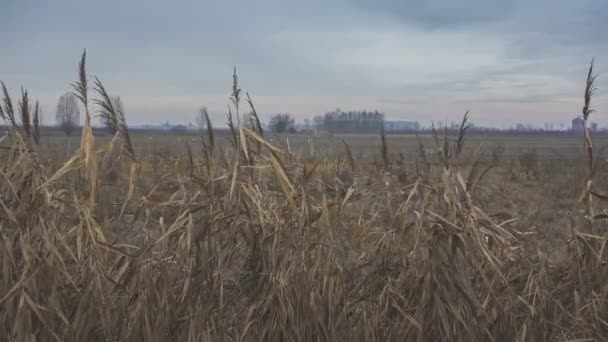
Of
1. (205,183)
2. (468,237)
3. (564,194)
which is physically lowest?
(564,194)

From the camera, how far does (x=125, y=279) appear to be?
12.5 feet

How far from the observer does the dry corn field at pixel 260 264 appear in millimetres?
3547

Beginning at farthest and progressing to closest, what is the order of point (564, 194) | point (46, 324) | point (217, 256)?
point (564, 194)
point (217, 256)
point (46, 324)

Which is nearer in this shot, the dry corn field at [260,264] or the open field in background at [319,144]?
the dry corn field at [260,264]

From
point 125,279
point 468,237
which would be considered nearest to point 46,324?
point 125,279

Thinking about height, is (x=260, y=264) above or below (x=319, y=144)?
below

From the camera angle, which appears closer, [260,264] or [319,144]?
[260,264]

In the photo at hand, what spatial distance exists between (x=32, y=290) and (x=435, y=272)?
98.4 inches

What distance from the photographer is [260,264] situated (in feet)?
12.2

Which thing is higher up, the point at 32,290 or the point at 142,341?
the point at 32,290

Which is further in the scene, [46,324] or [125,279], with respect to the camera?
[125,279]

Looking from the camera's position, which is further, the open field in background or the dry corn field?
the open field in background

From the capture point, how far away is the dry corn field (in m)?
3.55

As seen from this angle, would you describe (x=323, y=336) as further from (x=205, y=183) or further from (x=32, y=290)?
(x=32, y=290)
